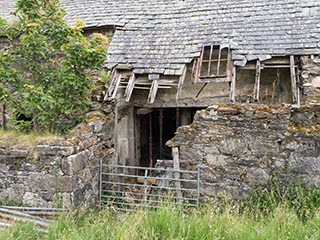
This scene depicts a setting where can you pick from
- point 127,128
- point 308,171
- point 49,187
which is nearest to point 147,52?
point 127,128

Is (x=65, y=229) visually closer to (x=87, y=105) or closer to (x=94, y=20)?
(x=87, y=105)

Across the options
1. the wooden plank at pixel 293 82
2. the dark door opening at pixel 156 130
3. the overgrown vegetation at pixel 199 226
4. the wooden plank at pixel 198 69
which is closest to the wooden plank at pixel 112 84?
the dark door opening at pixel 156 130

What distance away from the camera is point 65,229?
4633mm

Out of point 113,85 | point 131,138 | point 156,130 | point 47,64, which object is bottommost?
point 131,138

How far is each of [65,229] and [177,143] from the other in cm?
256

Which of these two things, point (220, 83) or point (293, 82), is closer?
point (293, 82)

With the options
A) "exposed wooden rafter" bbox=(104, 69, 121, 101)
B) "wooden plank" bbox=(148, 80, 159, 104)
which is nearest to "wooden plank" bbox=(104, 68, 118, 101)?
"exposed wooden rafter" bbox=(104, 69, 121, 101)

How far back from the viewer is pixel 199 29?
8266 millimetres

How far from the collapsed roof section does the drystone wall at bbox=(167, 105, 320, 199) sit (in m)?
1.84

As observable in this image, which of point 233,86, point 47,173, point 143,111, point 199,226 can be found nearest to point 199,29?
point 233,86

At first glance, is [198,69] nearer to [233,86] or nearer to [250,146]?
[233,86]

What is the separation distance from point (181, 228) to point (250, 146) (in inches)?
87.3

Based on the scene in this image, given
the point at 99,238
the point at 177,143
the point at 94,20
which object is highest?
the point at 94,20

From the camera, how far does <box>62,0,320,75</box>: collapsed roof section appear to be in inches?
288
